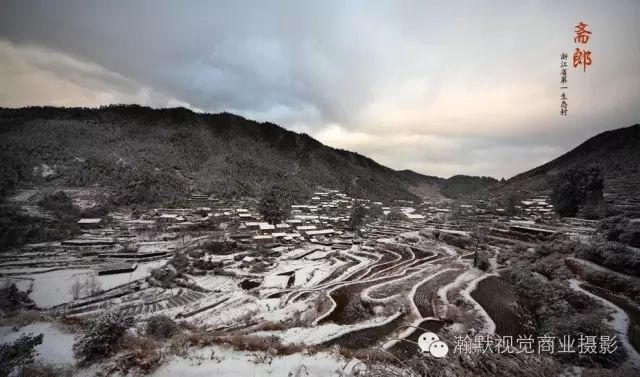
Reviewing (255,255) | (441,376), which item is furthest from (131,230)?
(441,376)

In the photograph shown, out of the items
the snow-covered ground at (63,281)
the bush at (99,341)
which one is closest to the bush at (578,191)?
the bush at (99,341)

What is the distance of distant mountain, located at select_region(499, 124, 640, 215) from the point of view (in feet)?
124

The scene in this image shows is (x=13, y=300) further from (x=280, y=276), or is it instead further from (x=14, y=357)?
(x=280, y=276)

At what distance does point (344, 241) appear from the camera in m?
39.1

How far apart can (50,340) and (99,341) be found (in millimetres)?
4560

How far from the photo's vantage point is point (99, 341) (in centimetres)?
684

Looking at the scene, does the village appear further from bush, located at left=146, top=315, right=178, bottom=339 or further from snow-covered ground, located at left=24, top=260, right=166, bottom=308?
bush, located at left=146, top=315, right=178, bottom=339

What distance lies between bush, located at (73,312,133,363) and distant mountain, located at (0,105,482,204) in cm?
4969

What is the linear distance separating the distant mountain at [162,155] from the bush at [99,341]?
163 feet

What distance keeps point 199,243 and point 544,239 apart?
39.6 meters

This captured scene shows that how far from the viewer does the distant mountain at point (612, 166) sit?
37.7 m

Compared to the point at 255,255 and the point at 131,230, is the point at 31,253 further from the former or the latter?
the point at 255,255

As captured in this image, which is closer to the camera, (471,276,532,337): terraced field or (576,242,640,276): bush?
(471,276,532,337): terraced field

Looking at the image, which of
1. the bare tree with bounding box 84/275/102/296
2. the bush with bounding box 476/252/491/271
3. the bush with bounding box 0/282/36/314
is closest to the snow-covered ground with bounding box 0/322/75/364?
the bush with bounding box 0/282/36/314
